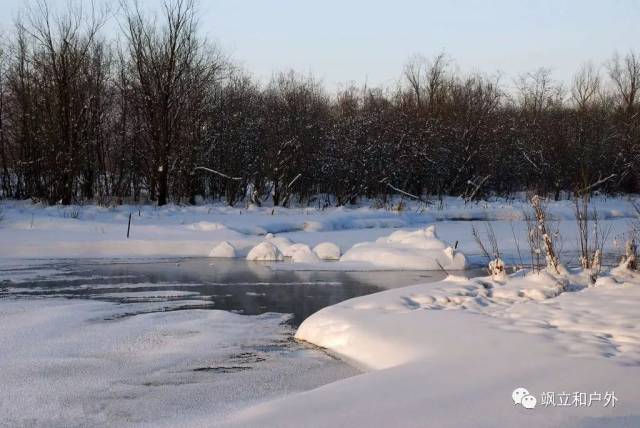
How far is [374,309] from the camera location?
7.74m

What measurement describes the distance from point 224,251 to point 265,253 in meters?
1.36

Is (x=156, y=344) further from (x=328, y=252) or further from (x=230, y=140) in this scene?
(x=230, y=140)

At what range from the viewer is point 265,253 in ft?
48.2

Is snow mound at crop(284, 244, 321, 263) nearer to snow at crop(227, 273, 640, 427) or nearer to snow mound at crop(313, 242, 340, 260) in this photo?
snow mound at crop(313, 242, 340, 260)

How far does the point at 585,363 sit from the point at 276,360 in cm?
264

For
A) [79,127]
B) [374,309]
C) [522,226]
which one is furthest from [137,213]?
[374,309]

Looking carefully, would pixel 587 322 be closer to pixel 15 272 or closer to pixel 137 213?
pixel 15 272

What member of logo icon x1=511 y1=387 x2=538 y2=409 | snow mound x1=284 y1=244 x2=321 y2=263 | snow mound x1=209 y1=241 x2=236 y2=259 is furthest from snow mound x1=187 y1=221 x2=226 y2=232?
logo icon x1=511 y1=387 x2=538 y2=409

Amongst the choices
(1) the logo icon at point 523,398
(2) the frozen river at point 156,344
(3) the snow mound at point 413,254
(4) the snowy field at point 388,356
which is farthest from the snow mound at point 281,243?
A: (1) the logo icon at point 523,398

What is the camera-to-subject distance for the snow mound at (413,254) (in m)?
13.7

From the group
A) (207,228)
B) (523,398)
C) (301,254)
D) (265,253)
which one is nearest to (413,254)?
(301,254)

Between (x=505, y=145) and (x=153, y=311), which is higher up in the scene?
(x=505, y=145)

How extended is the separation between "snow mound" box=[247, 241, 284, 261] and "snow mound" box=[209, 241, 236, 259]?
78 cm

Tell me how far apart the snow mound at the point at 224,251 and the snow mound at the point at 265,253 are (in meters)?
0.78
